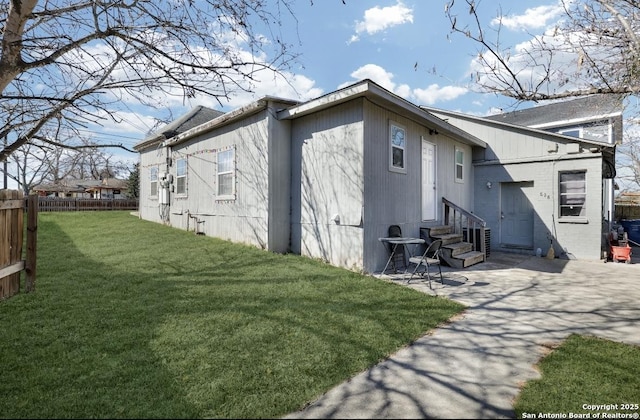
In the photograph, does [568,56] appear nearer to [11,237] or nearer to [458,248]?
[458,248]

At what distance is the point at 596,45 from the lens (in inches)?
140

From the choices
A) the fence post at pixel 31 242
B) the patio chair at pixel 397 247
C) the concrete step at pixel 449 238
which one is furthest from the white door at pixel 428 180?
the fence post at pixel 31 242

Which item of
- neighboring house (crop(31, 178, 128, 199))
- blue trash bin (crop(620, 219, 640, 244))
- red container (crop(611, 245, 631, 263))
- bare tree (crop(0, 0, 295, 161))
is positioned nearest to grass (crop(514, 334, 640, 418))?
bare tree (crop(0, 0, 295, 161))

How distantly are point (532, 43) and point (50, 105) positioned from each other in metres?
5.71

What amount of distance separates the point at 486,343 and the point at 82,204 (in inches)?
1012

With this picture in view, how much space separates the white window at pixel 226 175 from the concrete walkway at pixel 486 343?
531 centimetres

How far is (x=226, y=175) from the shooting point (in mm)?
8977

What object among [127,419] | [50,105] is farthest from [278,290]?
[50,105]

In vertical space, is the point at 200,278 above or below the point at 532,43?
below

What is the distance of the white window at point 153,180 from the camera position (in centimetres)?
1333

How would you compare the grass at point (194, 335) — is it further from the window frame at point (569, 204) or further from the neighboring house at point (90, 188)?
the neighboring house at point (90, 188)

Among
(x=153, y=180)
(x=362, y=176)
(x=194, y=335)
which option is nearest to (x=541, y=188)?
(x=362, y=176)

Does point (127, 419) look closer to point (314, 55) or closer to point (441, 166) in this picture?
point (314, 55)

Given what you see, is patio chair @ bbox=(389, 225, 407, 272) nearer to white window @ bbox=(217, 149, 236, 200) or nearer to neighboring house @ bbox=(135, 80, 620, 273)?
neighboring house @ bbox=(135, 80, 620, 273)
